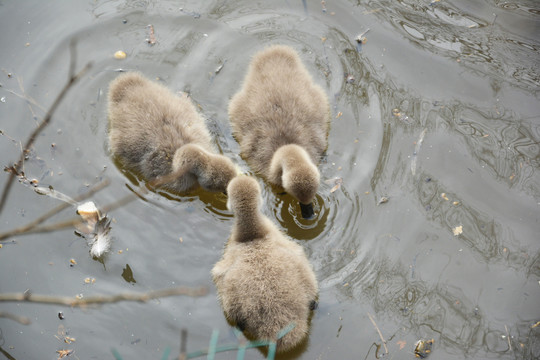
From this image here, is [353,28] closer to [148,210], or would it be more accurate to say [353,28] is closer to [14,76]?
[148,210]

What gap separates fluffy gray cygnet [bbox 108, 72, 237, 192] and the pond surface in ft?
1.21

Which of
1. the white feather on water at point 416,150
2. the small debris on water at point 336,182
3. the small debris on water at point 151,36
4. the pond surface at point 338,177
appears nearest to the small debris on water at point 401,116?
the pond surface at point 338,177

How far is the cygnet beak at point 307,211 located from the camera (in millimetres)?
4888

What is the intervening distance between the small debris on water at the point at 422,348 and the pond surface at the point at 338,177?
0.05 m

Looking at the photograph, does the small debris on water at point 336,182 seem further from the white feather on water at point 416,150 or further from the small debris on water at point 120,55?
the small debris on water at point 120,55

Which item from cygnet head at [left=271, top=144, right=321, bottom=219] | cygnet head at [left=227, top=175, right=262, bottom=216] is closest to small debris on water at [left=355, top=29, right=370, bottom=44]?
cygnet head at [left=271, top=144, right=321, bottom=219]

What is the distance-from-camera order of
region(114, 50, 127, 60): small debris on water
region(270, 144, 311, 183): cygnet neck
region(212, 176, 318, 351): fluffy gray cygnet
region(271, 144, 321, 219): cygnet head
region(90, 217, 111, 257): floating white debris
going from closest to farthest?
region(212, 176, 318, 351): fluffy gray cygnet
region(271, 144, 321, 219): cygnet head
region(270, 144, 311, 183): cygnet neck
region(90, 217, 111, 257): floating white debris
region(114, 50, 127, 60): small debris on water

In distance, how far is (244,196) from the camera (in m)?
4.41

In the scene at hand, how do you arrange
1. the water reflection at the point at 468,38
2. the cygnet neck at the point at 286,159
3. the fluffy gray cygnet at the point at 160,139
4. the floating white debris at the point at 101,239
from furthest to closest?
the water reflection at the point at 468,38 < the floating white debris at the point at 101,239 < the fluffy gray cygnet at the point at 160,139 < the cygnet neck at the point at 286,159

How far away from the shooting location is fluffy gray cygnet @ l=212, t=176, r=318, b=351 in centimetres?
408

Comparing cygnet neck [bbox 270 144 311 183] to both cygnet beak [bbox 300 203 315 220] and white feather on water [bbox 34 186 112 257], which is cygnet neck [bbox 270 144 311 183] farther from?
white feather on water [bbox 34 186 112 257]

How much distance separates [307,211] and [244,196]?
0.78m

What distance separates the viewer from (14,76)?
6.09m

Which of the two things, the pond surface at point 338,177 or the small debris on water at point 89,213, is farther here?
the small debris on water at point 89,213
